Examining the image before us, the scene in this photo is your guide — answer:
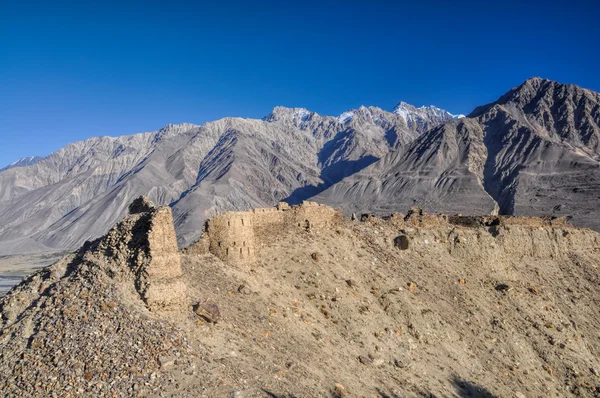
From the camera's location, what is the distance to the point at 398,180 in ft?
391

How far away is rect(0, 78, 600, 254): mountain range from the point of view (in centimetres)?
9662

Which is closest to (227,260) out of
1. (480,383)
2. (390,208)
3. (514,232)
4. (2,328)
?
(2,328)

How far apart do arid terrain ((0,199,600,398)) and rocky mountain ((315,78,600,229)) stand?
5759 centimetres

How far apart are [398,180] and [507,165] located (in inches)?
1136

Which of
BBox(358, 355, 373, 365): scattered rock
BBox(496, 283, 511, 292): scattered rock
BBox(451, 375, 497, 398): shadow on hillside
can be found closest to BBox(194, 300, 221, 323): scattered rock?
BBox(358, 355, 373, 365): scattered rock

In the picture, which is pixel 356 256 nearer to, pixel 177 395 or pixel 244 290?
pixel 244 290

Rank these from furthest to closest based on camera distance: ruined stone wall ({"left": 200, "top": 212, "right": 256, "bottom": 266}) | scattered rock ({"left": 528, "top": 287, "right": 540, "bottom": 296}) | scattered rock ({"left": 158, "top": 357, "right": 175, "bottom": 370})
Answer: scattered rock ({"left": 528, "top": 287, "right": 540, "bottom": 296}), ruined stone wall ({"left": 200, "top": 212, "right": 256, "bottom": 266}), scattered rock ({"left": 158, "top": 357, "right": 175, "bottom": 370})

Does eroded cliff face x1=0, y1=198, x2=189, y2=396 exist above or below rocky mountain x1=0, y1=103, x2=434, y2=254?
below

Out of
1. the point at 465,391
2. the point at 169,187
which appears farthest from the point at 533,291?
the point at 169,187

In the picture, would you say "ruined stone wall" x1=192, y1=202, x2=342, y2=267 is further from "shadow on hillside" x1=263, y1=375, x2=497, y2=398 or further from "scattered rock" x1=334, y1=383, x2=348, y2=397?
"shadow on hillside" x1=263, y1=375, x2=497, y2=398

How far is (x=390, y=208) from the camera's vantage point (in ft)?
341

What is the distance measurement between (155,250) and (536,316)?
683 inches

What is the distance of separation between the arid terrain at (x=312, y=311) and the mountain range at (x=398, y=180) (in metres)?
59.1

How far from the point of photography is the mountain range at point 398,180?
9662 centimetres
